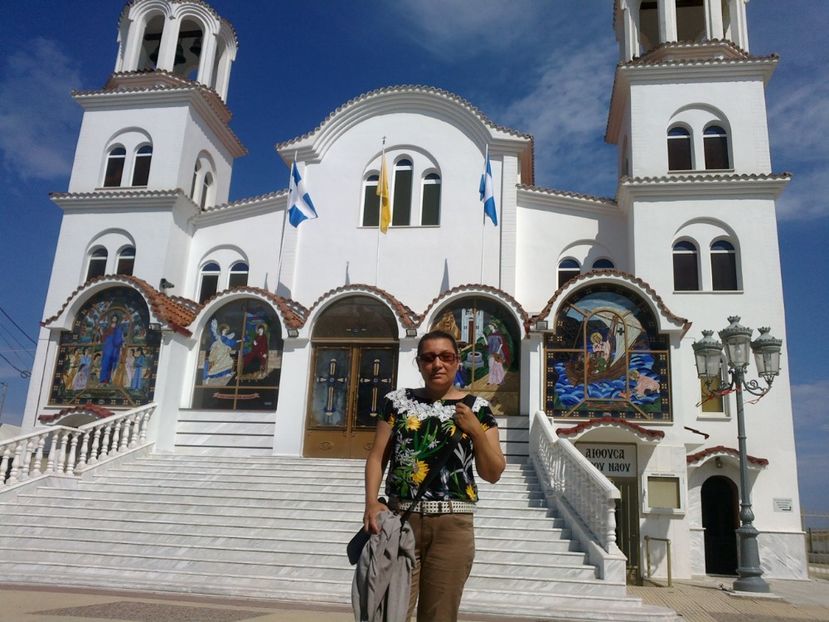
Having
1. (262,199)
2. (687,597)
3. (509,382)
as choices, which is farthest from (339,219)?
(687,597)

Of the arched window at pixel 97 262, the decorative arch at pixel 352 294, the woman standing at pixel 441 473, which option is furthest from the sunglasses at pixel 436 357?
the arched window at pixel 97 262

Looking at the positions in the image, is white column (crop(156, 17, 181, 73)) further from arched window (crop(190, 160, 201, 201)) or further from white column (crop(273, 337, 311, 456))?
white column (crop(273, 337, 311, 456))

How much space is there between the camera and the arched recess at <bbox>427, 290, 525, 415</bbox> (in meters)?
15.8

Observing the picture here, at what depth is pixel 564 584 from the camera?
9.09m

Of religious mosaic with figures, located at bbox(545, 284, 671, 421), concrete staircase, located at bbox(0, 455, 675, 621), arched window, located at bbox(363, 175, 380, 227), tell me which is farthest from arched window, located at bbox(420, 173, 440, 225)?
concrete staircase, located at bbox(0, 455, 675, 621)

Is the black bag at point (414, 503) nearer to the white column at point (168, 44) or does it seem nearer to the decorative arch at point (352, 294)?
the decorative arch at point (352, 294)

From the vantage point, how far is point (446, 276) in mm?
18891

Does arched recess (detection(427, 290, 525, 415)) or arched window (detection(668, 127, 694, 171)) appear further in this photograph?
arched window (detection(668, 127, 694, 171))

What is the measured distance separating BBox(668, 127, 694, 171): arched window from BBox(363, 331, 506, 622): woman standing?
17.0 metres

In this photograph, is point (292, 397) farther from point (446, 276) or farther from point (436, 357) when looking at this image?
point (436, 357)

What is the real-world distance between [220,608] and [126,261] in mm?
14933

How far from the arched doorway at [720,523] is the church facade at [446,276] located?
→ 0.04 metres

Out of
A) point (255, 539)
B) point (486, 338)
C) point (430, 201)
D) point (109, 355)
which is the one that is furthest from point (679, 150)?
point (109, 355)

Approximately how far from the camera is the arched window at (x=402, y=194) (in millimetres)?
19828
